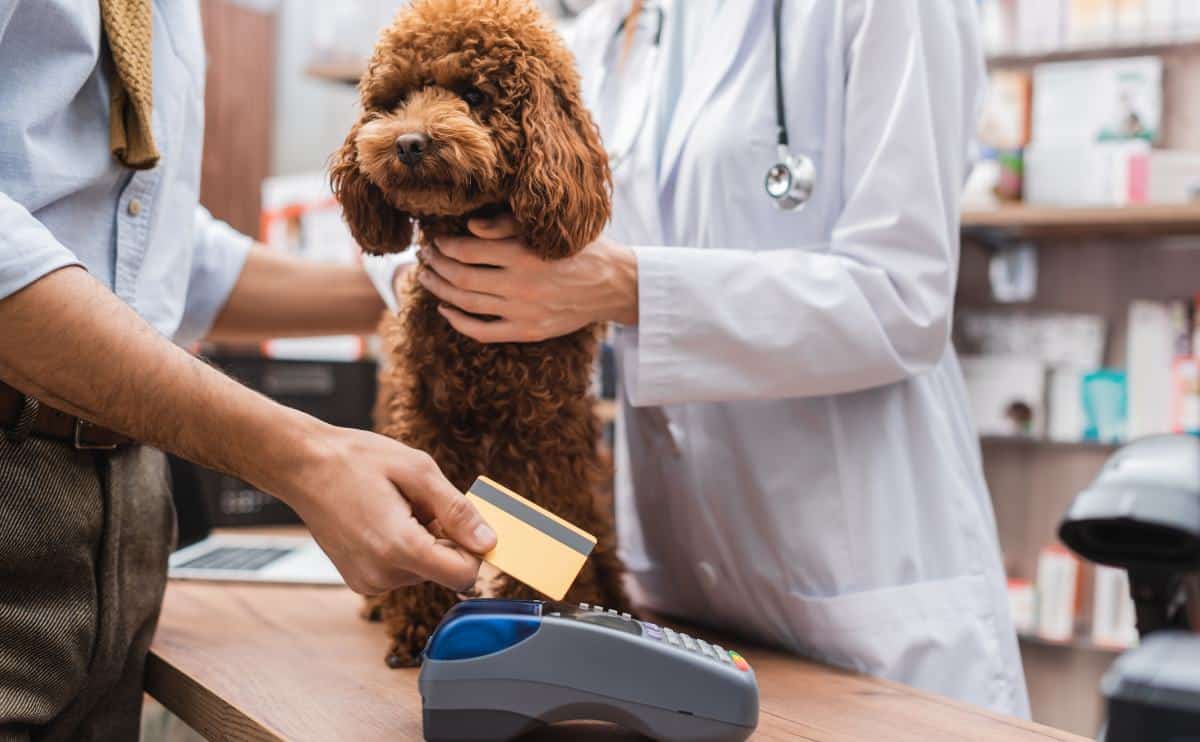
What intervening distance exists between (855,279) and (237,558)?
960 millimetres

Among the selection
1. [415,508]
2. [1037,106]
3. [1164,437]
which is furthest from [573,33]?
[1037,106]

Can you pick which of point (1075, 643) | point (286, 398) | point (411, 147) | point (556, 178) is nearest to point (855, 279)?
point (556, 178)

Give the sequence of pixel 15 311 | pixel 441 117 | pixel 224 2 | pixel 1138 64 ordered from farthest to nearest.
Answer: pixel 224 2 < pixel 1138 64 < pixel 441 117 < pixel 15 311

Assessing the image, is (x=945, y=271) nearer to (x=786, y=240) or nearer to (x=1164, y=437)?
(x=786, y=240)

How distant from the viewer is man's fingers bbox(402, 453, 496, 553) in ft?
2.23

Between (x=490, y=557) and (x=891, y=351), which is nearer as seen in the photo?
(x=490, y=557)

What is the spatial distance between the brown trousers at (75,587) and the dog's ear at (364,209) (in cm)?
29

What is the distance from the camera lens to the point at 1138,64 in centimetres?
268

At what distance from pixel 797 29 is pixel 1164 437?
0.58m

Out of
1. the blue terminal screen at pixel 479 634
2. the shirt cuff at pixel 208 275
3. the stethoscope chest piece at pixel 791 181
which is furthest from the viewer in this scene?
the shirt cuff at pixel 208 275

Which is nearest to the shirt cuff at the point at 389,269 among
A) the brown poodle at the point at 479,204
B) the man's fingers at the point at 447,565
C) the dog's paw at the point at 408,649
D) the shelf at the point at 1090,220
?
the brown poodle at the point at 479,204

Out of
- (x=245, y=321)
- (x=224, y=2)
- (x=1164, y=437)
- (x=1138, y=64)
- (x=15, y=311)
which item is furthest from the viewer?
(x=224, y=2)

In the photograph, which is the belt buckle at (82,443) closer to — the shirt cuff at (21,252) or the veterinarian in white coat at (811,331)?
the shirt cuff at (21,252)

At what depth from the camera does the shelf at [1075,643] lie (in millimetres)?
2678
